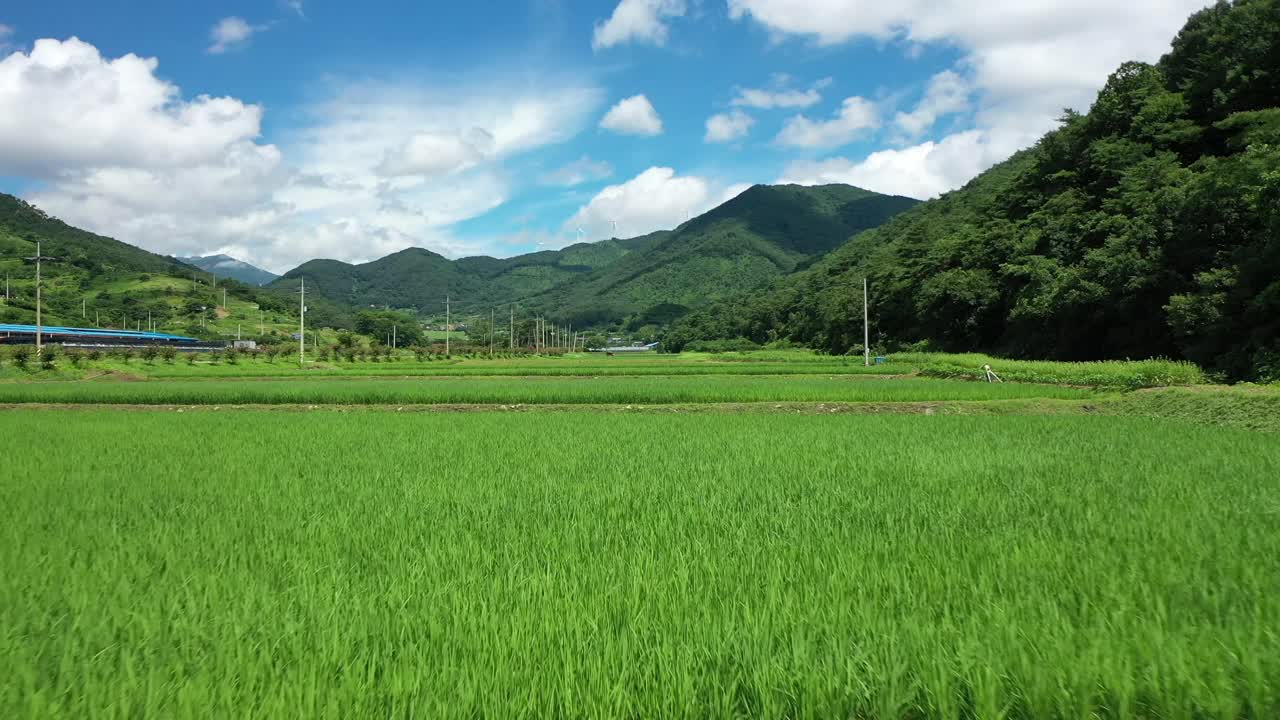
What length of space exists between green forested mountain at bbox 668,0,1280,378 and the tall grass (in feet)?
6.41

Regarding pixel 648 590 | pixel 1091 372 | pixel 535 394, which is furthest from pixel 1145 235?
pixel 648 590

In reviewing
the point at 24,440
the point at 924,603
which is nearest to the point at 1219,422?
the point at 924,603

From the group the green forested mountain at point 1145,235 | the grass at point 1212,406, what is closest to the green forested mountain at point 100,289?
the green forested mountain at point 1145,235

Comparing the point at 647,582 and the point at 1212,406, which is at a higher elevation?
the point at 1212,406

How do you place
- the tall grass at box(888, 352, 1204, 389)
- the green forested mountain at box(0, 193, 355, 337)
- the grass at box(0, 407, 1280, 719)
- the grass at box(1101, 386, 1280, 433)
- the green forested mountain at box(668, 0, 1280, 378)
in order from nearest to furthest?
the grass at box(0, 407, 1280, 719) → the grass at box(1101, 386, 1280, 433) → the tall grass at box(888, 352, 1204, 389) → the green forested mountain at box(668, 0, 1280, 378) → the green forested mountain at box(0, 193, 355, 337)

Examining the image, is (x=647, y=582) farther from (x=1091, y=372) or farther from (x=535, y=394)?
(x=1091, y=372)

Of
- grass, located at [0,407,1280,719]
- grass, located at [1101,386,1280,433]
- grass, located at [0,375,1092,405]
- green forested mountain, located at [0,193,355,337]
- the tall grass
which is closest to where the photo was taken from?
grass, located at [0,407,1280,719]

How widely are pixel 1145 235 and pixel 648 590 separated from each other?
35919 mm

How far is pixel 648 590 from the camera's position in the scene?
3600mm

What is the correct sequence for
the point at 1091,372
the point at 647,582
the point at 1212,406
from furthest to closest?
the point at 1091,372, the point at 1212,406, the point at 647,582

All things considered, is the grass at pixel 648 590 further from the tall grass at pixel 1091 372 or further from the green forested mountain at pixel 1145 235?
the green forested mountain at pixel 1145 235

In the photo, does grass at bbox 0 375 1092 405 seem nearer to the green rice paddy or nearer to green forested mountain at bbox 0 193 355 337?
the green rice paddy

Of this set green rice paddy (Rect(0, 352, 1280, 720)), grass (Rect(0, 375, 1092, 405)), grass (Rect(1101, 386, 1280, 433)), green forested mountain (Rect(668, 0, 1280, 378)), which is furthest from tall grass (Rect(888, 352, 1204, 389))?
green rice paddy (Rect(0, 352, 1280, 720))

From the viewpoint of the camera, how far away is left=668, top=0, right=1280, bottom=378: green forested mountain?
2320 centimetres
